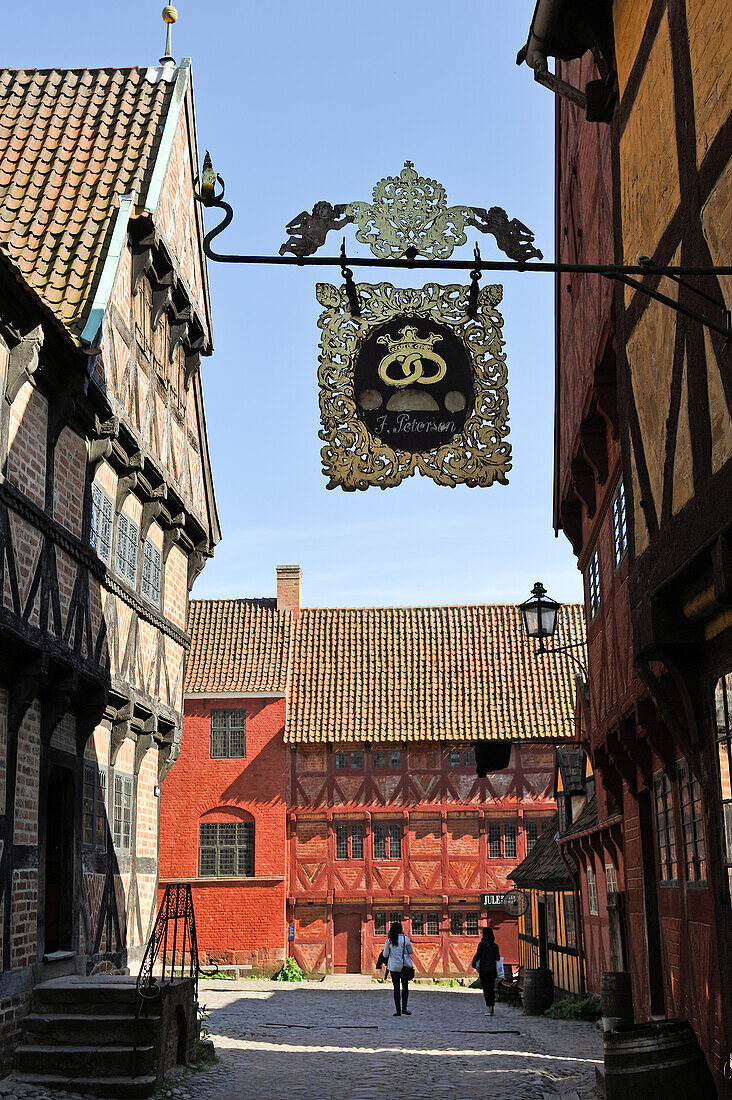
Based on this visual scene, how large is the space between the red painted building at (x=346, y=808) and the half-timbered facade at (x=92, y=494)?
56.5 feet

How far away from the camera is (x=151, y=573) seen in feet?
56.3

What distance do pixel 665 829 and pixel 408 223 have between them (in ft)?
19.7

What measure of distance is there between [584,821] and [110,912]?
751 centimetres

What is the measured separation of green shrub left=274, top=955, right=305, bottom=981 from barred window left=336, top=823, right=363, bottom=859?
336 centimetres

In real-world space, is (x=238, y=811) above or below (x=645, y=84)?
below

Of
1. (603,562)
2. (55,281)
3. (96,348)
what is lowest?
(603,562)

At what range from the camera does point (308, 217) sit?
703 centimetres

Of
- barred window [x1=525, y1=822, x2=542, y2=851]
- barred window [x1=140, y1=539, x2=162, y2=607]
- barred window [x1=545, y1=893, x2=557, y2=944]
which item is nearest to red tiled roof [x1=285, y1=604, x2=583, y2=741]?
barred window [x1=525, y1=822, x2=542, y2=851]

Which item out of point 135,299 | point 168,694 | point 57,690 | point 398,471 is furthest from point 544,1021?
point 398,471

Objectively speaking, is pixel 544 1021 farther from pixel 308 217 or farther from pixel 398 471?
pixel 308 217

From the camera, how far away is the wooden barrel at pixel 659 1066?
7781 mm

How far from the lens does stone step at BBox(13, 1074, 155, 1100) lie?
10.8 m

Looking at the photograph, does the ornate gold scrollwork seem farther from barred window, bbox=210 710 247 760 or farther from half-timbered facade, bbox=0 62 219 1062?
barred window, bbox=210 710 247 760

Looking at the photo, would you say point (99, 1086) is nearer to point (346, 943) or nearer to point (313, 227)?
point (313, 227)
